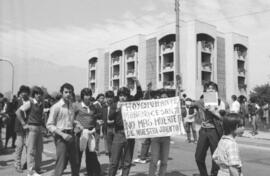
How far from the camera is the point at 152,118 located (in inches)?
227

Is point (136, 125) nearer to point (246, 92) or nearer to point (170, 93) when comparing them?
point (170, 93)

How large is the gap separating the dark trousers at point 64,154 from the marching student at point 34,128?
163 centimetres

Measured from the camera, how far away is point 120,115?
5.66m

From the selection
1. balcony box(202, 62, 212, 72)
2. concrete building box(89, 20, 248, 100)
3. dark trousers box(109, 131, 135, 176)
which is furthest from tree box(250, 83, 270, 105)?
dark trousers box(109, 131, 135, 176)

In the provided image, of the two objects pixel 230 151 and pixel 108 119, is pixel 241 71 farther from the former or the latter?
pixel 230 151

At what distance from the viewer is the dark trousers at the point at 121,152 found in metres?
5.52

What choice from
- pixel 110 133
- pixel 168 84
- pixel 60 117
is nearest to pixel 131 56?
pixel 168 84

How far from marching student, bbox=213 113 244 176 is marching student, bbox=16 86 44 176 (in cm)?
402

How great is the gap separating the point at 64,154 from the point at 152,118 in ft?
5.48

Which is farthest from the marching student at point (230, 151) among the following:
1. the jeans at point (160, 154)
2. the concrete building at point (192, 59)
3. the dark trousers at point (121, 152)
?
the concrete building at point (192, 59)

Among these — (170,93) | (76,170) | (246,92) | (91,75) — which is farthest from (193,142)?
(91,75)

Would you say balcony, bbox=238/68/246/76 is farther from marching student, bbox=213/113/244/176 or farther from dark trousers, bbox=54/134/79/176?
marching student, bbox=213/113/244/176

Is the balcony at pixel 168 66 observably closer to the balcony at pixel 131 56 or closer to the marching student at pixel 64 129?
the balcony at pixel 131 56

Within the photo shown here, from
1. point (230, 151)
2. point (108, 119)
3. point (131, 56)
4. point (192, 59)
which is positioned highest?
point (131, 56)
